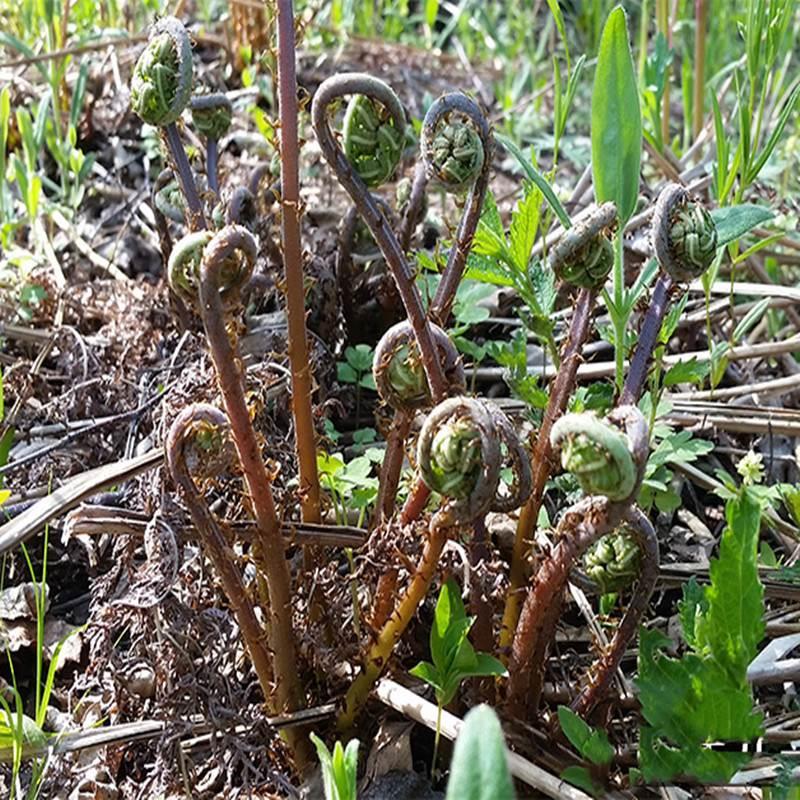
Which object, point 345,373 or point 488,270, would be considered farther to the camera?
point 345,373

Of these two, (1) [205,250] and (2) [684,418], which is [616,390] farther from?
(1) [205,250]

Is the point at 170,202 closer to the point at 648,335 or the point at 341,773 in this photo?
the point at 648,335

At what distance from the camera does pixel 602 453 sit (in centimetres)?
103

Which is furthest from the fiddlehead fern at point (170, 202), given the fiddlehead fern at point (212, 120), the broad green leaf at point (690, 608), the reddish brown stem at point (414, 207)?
the broad green leaf at point (690, 608)

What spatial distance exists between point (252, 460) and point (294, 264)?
250 millimetres

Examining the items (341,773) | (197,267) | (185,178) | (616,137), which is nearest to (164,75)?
(185,178)

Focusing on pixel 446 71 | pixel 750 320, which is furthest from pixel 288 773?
pixel 446 71

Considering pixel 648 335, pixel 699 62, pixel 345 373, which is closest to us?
pixel 648 335

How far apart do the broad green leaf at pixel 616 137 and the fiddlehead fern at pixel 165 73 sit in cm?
52

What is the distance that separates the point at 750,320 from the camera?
1.96m

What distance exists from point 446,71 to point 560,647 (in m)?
2.94

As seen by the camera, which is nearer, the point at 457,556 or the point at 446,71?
the point at 457,556

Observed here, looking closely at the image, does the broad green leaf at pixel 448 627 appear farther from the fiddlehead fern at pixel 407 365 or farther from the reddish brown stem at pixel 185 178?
the reddish brown stem at pixel 185 178

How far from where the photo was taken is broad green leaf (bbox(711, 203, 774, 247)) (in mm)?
1402
